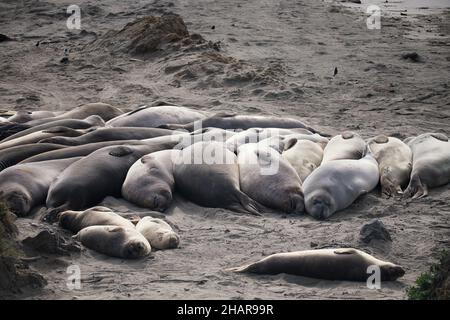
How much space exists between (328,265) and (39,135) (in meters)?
4.25

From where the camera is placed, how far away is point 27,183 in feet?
A: 25.0

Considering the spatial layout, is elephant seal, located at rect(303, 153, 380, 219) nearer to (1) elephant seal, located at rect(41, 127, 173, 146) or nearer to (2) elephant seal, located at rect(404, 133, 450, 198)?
(2) elephant seal, located at rect(404, 133, 450, 198)

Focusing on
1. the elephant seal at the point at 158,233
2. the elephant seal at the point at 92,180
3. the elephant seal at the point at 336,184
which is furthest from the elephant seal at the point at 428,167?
the elephant seal at the point at 92,180

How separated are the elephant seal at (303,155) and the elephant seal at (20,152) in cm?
225

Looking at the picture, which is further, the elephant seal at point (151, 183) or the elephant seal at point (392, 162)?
the elephant seal at point (392, 162)

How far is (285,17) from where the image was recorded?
52.3ft

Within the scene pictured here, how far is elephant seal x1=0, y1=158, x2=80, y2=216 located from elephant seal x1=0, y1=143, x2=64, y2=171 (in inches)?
16.4

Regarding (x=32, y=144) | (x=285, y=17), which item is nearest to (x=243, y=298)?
(x=32, y=144)

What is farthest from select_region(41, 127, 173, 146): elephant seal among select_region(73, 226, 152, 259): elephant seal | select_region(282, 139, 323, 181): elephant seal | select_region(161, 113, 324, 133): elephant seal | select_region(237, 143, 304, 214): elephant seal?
select_region(73, 226, 152, 259): elephant seal

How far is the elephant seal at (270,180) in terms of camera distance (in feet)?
24.6

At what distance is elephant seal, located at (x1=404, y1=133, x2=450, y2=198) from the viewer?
785 cm

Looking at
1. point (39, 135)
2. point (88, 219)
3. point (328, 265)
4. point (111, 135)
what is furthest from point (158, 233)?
point (39, 135)

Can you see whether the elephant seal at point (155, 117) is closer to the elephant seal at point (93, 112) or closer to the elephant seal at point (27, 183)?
the elephant seal at point (93, 112)

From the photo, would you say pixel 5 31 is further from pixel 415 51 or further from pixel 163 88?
pixel 415 51
